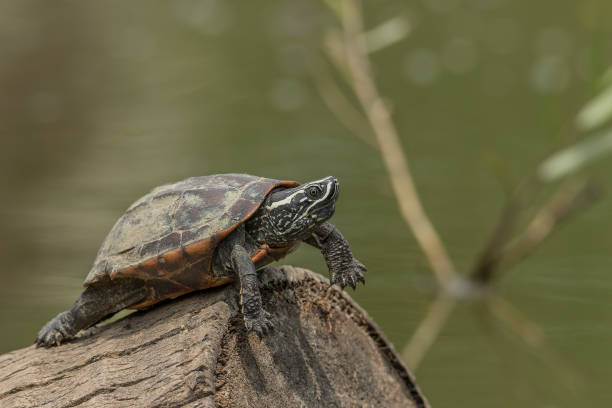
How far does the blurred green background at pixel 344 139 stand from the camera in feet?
15.3

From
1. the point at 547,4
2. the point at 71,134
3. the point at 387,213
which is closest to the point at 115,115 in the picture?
the point at 71,134

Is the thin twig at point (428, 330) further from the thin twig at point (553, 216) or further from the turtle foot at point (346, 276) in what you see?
the turtle foot at point (346, 276)

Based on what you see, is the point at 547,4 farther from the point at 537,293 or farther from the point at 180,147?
the point at 537,293

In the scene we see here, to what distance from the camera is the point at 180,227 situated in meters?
2.03

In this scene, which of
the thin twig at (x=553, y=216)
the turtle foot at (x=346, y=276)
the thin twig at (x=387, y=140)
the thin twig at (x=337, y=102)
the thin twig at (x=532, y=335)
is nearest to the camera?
the turtle foot at (x=346, y=276)

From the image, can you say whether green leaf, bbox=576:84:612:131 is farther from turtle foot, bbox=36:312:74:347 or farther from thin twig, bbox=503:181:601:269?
turtle foot, bbox=36:312:74:347

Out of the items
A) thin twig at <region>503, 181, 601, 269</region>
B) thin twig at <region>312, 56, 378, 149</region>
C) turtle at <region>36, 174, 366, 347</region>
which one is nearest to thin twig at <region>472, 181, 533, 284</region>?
thin twig at <region>503, 181, 601, 269</region>

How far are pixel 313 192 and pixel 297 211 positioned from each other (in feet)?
0.20

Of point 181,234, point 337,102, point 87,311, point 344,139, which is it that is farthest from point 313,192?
point 337,102

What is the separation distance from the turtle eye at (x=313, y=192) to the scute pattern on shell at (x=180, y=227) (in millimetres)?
113

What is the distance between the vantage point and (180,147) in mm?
7898

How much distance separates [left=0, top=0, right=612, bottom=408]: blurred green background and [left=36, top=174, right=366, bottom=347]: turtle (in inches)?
83.7

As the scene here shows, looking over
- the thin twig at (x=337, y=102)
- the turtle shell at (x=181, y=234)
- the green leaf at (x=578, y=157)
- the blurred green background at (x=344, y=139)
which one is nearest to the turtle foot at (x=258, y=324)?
the turtle shell at (x=181, y=234)

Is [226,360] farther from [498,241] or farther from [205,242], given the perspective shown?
[498,241]
